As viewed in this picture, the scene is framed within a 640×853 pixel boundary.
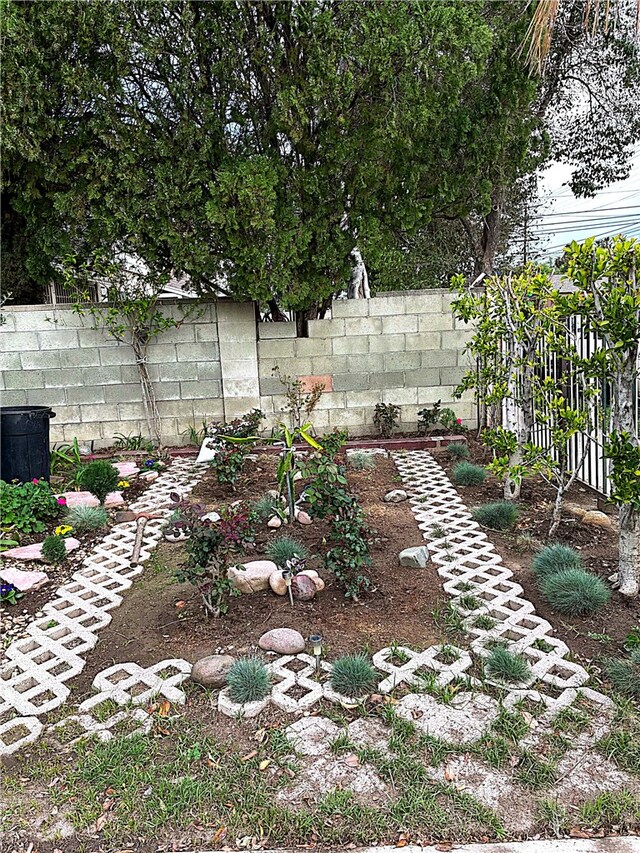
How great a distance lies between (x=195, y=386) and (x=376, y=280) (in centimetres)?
422

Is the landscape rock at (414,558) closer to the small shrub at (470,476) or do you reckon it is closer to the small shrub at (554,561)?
the small shrub at (554,561)

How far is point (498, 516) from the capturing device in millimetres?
4121

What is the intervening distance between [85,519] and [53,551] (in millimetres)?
602

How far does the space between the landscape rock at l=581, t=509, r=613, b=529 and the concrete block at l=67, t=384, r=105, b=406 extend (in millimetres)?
5117

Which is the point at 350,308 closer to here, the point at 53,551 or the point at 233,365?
the point at 233,365

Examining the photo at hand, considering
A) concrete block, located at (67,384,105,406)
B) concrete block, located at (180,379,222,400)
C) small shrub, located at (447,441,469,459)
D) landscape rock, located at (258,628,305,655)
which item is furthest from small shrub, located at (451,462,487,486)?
concrete block, located at (67,384,105,406)

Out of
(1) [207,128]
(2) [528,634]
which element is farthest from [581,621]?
(1) [207,128]

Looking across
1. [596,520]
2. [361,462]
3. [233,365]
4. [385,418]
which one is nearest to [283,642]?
[596,520]

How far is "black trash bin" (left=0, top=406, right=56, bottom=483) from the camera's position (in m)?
4.99

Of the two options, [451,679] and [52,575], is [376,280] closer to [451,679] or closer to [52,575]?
[52,575]

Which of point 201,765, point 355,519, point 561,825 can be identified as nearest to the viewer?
point 561,825

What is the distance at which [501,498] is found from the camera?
4793mm

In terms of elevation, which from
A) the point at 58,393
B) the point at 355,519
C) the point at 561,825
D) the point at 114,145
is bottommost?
the point at 561,825

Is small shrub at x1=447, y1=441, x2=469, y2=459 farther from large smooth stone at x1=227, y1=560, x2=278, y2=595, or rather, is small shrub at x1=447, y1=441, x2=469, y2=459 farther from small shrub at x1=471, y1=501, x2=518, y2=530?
large smooth stone at x1=227, y1=560, x2=278, y2=595
